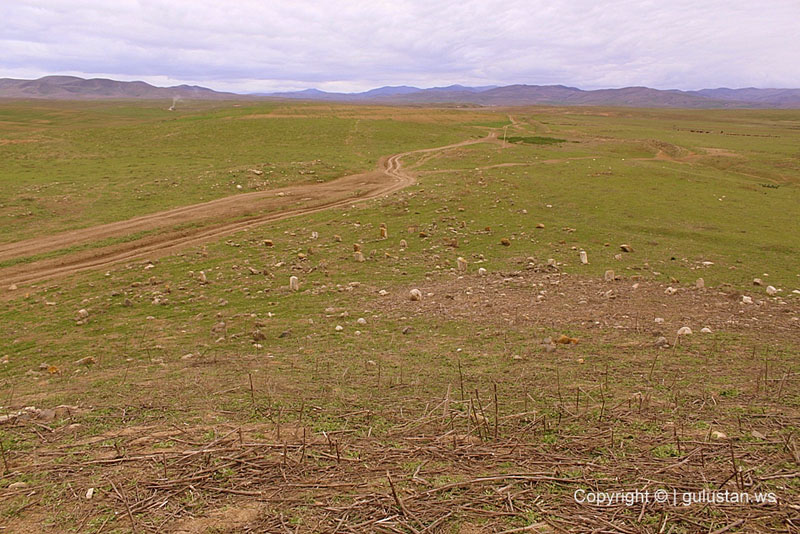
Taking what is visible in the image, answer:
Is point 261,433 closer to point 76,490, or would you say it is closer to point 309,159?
point 76,490

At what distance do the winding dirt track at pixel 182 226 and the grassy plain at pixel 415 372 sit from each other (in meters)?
1.22

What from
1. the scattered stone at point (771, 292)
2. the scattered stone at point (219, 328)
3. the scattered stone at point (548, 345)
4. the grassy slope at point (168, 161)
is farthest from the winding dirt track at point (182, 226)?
the scattered stone at point (771, 292)

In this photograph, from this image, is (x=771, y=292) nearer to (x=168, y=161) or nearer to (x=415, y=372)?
(x=415, y=372)

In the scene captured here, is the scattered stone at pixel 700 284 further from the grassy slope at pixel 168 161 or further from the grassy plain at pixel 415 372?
the grassy slope at pixel 168 161

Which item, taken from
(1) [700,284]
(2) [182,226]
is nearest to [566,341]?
(1) [700,284]

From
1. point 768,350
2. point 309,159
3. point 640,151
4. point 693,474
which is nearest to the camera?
point 693,474

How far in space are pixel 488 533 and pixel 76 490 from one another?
3.63 meters

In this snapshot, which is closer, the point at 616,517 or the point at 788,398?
the point at 616,517

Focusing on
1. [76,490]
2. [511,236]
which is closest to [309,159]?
[511,236]

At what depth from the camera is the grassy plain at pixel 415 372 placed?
163 inches

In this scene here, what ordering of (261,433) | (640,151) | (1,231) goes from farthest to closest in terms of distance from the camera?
(640,151) < (1,231) < (261,433)

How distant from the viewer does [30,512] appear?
159 inches

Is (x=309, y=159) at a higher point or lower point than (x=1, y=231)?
higher

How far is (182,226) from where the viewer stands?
18.7 m
